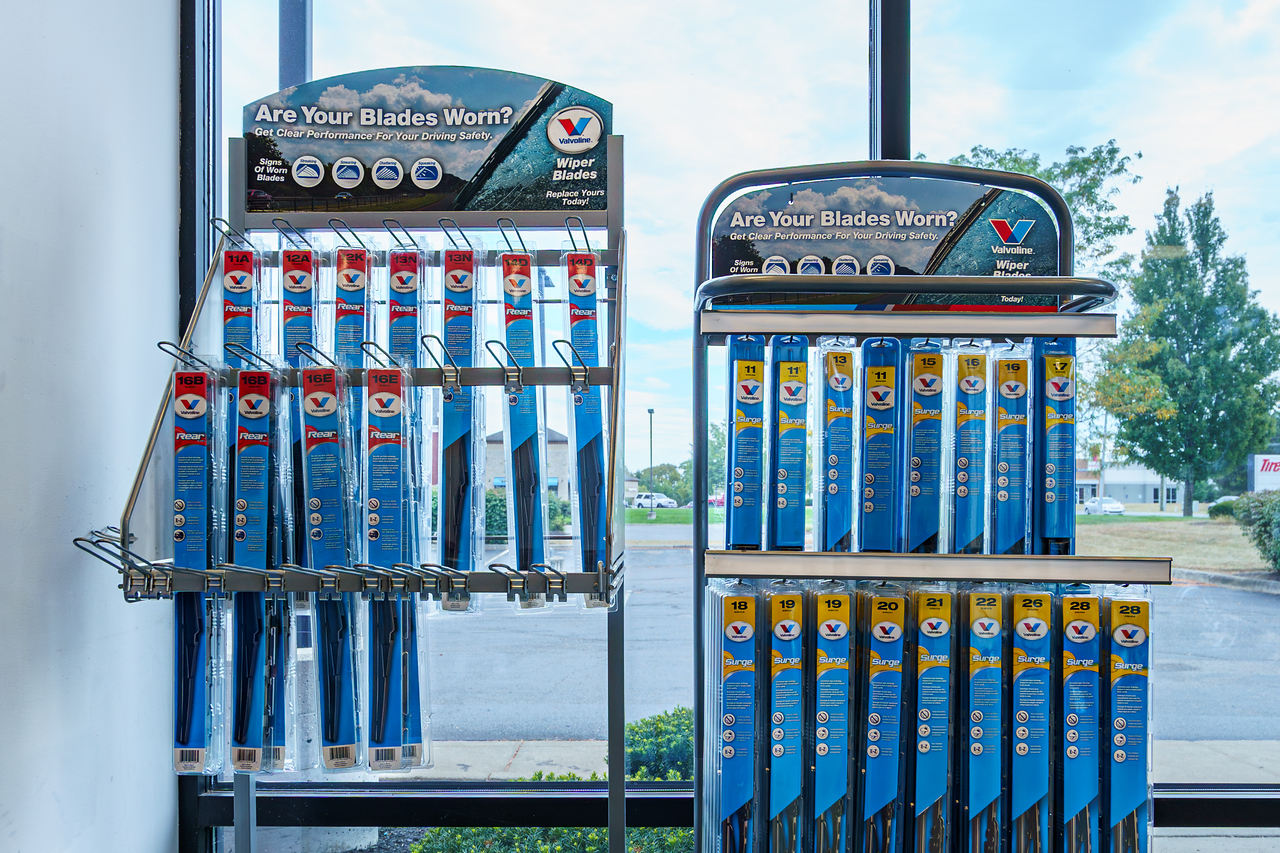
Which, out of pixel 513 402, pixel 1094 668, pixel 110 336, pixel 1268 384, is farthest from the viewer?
pixel 1268 384

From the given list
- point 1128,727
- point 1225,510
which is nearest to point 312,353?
point 1128,727

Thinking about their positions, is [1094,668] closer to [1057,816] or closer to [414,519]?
[1057,816]

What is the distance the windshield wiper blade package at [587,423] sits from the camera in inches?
61.3

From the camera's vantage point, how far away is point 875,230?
1777 millimetres

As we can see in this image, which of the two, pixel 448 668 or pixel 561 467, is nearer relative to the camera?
pixel 561 467

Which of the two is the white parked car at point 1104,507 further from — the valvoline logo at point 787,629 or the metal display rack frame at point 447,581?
the metal display rack frame at point 447,581

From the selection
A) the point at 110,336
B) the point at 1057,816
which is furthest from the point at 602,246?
the point at 1057,816

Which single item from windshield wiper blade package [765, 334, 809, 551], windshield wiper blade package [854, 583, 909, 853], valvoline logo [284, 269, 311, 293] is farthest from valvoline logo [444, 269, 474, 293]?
windshield wiper blade package [854, 583, 909, 853]

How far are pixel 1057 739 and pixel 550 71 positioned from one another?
6.79 ft

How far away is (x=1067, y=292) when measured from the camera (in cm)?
144

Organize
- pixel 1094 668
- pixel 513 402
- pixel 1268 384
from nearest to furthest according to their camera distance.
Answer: pixel 1094 668, pixel 513 402, pixel 1268 384

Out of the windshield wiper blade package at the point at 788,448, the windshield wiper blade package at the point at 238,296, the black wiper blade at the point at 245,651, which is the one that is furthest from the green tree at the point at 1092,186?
the black wiper blade at the point at 245,651

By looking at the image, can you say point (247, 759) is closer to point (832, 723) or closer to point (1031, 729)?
point (832, 723)

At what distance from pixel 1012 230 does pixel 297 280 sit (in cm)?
160
